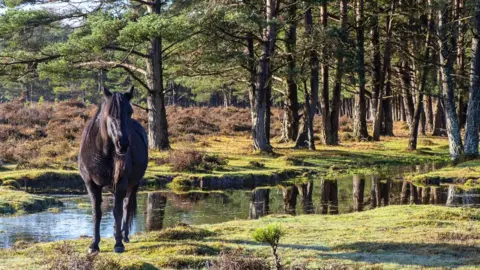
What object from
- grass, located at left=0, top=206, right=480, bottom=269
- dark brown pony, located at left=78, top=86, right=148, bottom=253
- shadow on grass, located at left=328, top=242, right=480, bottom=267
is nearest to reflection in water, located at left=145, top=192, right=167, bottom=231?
grass, located at left=0, top=206, right=480, bottom=269

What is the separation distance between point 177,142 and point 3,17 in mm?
13106

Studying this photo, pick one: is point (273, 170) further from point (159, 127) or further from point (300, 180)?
point (159, 127)

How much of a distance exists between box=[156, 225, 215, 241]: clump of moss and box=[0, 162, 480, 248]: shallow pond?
254 cm

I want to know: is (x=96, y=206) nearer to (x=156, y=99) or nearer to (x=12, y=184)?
(x=12, y=184)

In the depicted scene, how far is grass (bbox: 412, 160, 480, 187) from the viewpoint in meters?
22.1

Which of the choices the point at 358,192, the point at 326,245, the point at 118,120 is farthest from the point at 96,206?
the point at 358,192

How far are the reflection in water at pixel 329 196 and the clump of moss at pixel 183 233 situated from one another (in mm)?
6554

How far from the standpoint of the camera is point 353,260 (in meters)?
9.47

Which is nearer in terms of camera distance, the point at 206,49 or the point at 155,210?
the point at 155,210

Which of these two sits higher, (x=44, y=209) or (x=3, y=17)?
(x=3, y=17)

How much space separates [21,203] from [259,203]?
270 inches

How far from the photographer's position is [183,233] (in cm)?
1149

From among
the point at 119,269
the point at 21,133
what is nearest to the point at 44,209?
the point at 119,269

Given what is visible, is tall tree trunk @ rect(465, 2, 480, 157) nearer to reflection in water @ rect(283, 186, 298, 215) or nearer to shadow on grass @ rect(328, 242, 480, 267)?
reflection in water @ rect(283, 186, 298, 215)
